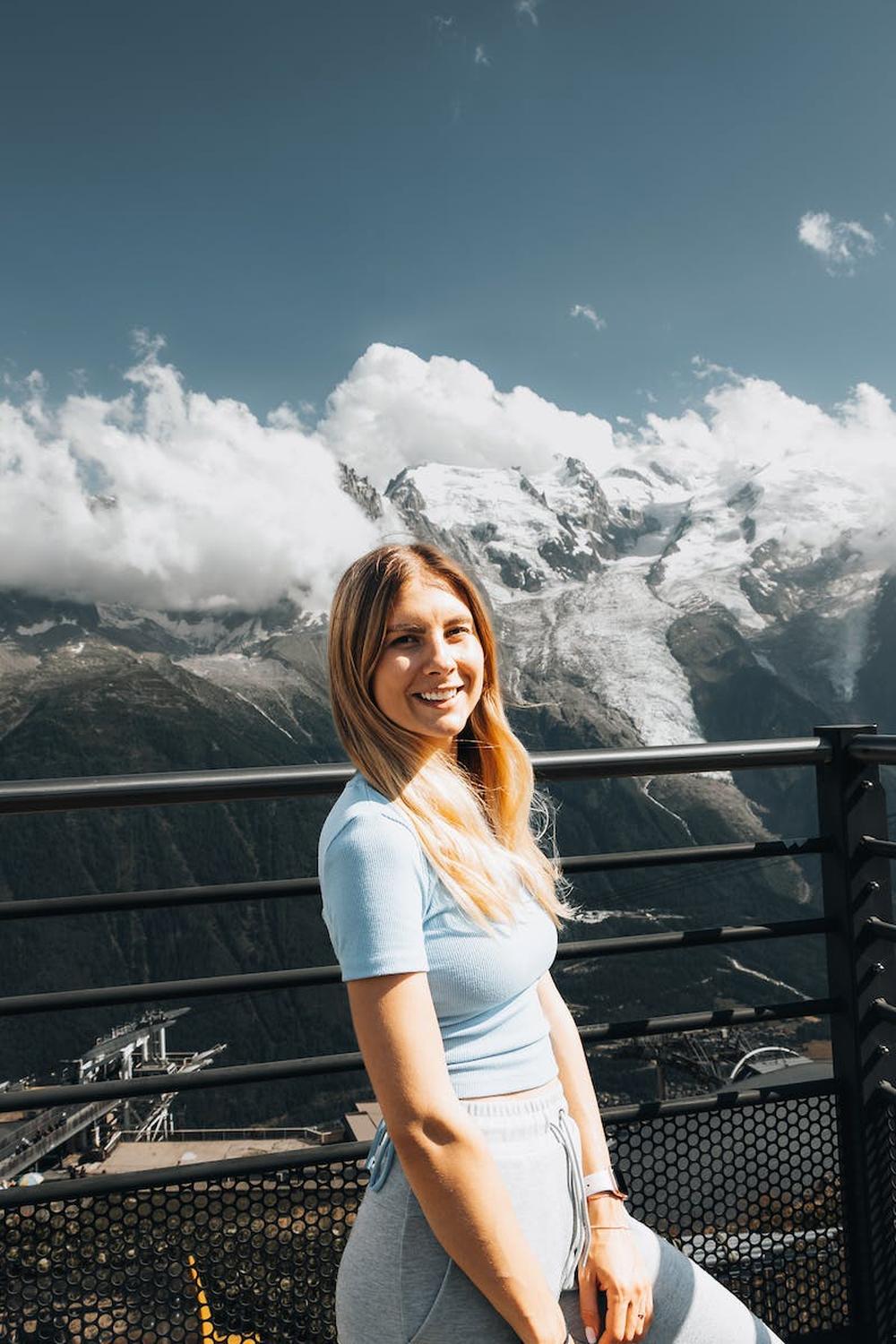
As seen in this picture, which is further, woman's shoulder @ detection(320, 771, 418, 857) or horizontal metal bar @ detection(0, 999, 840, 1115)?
horizontal metal bar @ detection(0, 999, 840, 1115)

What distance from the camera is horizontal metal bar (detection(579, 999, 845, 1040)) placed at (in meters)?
2.53

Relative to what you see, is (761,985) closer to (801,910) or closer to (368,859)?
(801,910)

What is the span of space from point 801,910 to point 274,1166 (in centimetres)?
20234

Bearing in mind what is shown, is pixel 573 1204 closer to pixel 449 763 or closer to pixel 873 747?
pixel 449 763

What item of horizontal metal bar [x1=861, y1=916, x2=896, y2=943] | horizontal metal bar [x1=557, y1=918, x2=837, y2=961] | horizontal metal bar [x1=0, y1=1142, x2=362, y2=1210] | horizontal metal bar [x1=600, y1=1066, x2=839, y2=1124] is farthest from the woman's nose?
horizontal metal bar [x1=861, y1=916, x2=896, y2=943]

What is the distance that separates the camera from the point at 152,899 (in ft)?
7.38

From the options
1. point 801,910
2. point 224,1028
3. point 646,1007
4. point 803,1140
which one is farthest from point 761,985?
point 803,1140

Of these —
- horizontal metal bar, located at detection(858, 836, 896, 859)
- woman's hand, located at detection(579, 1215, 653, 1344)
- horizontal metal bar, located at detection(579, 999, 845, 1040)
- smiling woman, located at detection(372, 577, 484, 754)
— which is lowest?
woman's hand, located at detection(579, 1215, 653, 1344)

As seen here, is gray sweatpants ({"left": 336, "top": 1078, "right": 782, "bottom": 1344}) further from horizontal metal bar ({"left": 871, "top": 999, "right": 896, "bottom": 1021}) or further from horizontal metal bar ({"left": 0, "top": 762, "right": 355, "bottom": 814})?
horizontal metal bar ({"left": 871, "top": 999, "right": 896, "bottom": 1021})

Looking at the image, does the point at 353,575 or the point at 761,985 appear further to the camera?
the point at 761,985

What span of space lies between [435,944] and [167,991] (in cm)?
91

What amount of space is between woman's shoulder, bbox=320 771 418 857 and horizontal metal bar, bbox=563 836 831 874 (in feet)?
2.77

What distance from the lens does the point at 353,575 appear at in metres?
1.84

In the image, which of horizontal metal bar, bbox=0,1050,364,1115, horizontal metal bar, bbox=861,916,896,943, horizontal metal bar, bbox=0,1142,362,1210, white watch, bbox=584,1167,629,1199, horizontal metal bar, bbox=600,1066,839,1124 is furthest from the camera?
horizontal metal bar, bbox=861,916,896,943
